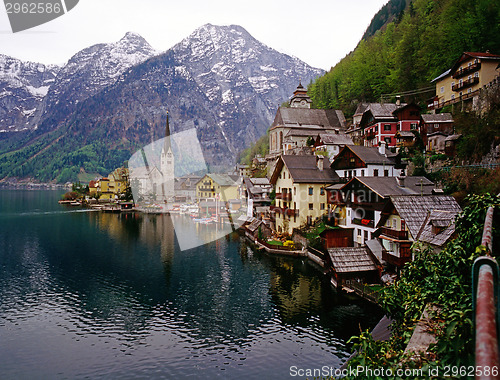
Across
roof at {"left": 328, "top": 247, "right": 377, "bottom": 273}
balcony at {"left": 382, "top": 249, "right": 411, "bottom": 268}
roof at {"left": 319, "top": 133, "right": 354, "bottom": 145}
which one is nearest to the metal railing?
balcony at {"left": 382, "top": 249, "right": 411, "bottom": 268}

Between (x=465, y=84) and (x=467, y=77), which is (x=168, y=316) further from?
(x=467, y=77)

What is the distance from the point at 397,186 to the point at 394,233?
8430 mm

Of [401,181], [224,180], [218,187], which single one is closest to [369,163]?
[401,181]

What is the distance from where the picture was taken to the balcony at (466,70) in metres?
41.9

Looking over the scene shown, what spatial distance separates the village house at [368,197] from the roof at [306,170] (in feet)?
14.7

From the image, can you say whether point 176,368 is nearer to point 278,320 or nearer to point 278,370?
point 278,370

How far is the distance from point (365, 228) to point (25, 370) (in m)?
30.9

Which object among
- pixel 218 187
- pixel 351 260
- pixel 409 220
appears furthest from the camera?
pixel 218 187

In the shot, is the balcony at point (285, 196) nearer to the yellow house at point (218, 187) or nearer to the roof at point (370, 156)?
the roof at point (370, 156)

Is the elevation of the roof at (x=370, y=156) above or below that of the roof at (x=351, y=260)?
above

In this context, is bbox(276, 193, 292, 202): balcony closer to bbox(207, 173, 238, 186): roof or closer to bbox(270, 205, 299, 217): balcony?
bbox(270, 205, 299, 217): balcony

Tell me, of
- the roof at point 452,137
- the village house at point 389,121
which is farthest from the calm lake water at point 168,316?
the village house at point 389,121

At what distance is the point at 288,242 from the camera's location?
4544 centimetres

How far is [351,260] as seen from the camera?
30.1 metres
